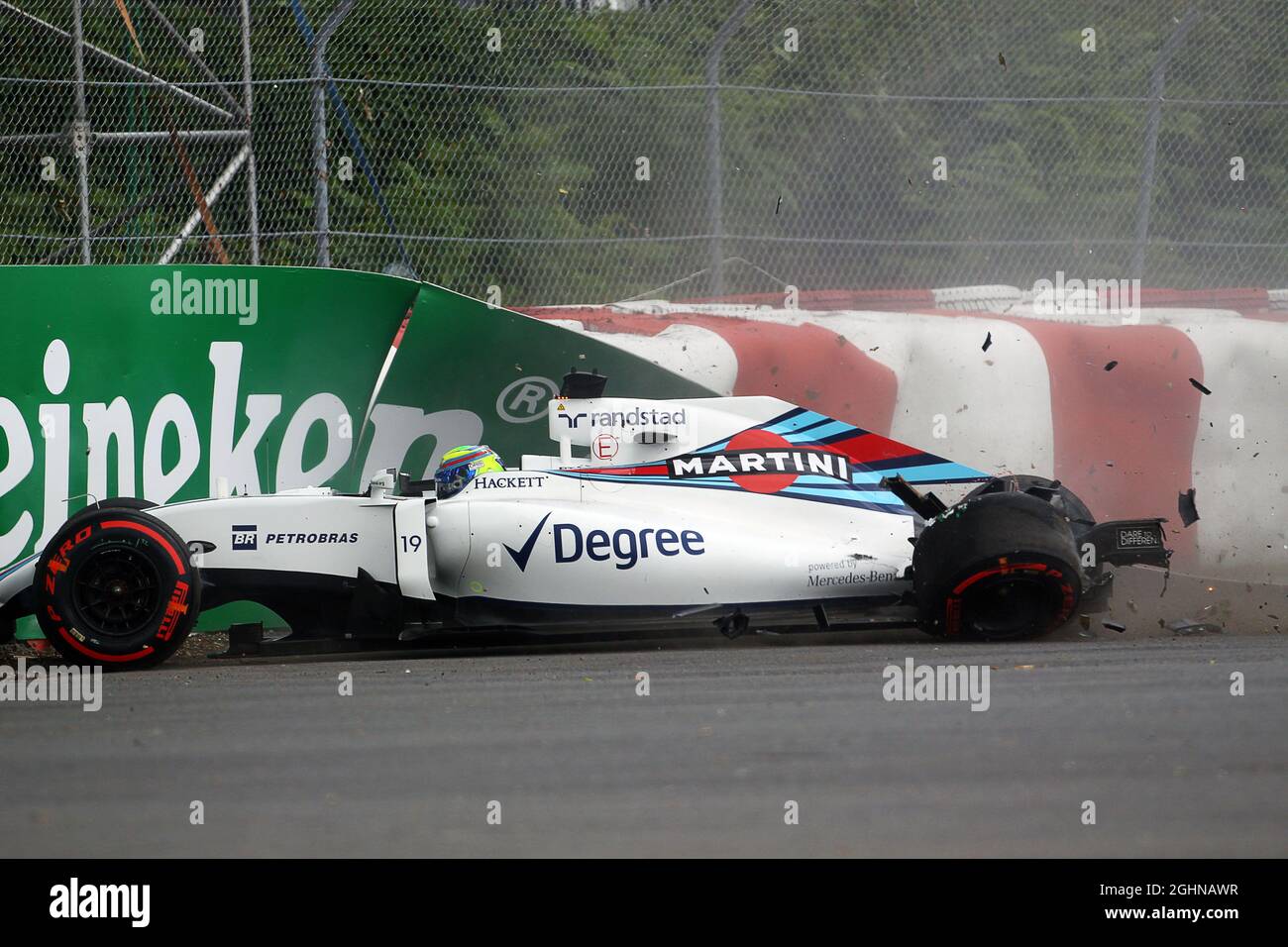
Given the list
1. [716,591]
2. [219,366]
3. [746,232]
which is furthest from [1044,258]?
[219,366]

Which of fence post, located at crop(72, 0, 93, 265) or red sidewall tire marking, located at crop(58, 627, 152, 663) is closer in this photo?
red sidewall tire marking, located at crop(58, 627, 152, 663)

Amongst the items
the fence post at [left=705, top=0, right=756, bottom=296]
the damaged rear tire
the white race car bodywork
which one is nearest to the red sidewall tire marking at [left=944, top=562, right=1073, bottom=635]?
the damaged rear tire

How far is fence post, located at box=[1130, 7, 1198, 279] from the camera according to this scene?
8.41 metres

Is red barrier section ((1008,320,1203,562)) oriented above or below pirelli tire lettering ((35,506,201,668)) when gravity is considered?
above

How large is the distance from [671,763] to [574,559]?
2.38 m

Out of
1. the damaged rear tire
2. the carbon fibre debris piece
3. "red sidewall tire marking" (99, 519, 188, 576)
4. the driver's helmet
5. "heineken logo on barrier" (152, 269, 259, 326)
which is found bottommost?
the damaged rear tire

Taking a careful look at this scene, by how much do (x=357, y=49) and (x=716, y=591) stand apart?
3.74 meters

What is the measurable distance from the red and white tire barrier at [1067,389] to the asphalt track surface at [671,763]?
2372 mm

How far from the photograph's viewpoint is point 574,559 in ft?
20.7

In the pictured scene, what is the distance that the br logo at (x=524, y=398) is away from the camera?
25.8ft

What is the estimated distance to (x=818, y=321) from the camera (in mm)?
8258

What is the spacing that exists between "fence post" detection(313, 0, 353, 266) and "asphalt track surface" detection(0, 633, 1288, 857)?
2937 millimetres

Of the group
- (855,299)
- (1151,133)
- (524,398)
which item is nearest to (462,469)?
(524,398)

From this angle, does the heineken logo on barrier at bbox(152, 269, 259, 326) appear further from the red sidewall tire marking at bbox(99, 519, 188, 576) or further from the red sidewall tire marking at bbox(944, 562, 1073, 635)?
the red sidewall tire marking at bbox(944, 562, 1073, 635)
